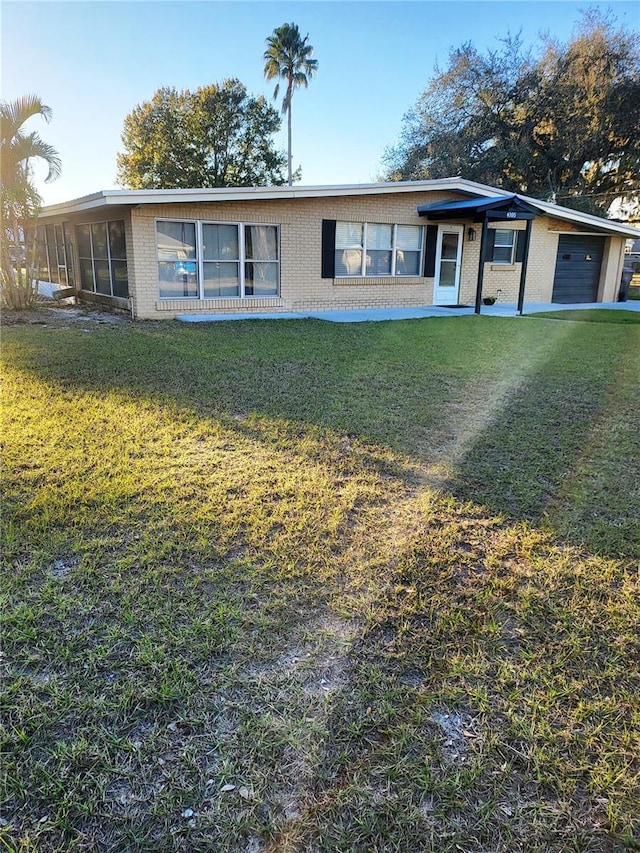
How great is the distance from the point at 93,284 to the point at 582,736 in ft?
50.8

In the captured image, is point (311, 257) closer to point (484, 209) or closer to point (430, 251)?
point (430, 251)

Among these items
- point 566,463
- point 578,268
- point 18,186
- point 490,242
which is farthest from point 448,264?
point 566,463

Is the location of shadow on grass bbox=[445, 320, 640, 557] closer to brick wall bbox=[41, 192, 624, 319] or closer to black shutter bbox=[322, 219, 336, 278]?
brick wall bbox=[41, 192, 624, 319]

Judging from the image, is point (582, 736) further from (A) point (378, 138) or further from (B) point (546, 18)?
(A) point (378, 138)

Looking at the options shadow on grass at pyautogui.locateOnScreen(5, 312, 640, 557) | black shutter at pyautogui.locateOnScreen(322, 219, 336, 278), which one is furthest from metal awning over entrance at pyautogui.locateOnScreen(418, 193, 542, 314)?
shadow on grass at pyautogui.locateOnScreen(5, 312, 640, 557)

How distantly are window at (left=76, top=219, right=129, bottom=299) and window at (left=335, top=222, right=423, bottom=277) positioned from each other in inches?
200

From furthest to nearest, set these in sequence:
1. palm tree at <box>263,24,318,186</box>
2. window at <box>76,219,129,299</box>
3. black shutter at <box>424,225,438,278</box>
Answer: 1. palm tree at <box>263,24,318,186</box>
2. black shutter at <box>424,225,438,278</box>
3. window at <box>76,219,129,299</box>

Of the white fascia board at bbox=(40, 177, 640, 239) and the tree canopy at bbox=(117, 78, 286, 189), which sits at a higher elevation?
the tree canopy at bbox=(117, 78, 286, 189)

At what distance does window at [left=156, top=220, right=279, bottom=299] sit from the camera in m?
11.9

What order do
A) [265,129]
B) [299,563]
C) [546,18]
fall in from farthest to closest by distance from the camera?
[265,129], [546,18], [299,563]

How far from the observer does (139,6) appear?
10.8 m

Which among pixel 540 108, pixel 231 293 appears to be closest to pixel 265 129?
pixel 540 108

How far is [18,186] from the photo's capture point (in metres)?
12.2

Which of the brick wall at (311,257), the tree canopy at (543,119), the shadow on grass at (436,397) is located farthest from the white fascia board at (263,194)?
the tree canopy at (543,119)
